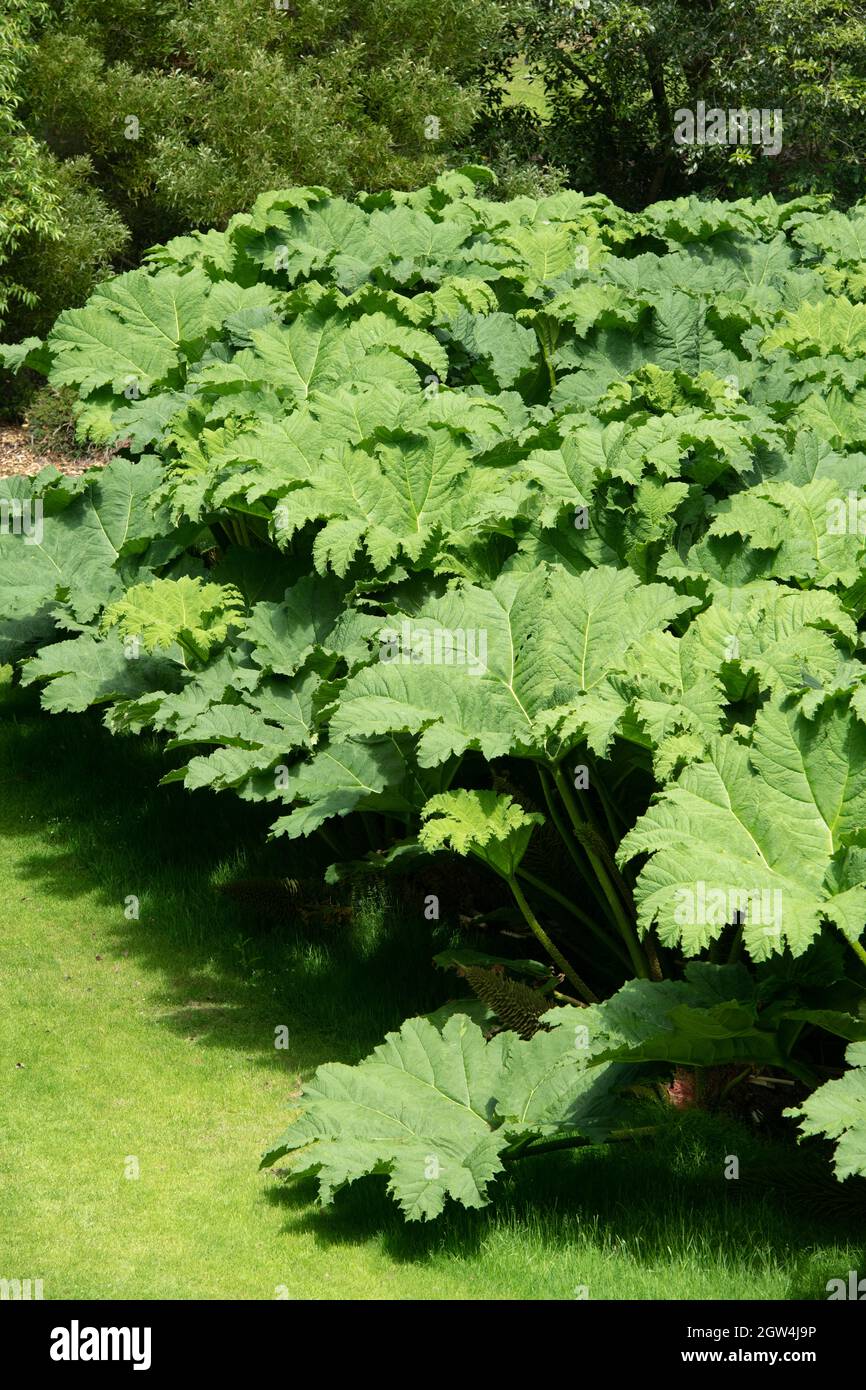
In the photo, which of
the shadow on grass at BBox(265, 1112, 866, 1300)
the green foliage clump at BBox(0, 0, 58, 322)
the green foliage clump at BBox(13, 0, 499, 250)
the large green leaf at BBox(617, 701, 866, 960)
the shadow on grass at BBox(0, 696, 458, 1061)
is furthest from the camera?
the green foliage clump at BBox(13, 0, 499, 250)

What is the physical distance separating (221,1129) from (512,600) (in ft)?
6.27

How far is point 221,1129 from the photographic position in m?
4.95

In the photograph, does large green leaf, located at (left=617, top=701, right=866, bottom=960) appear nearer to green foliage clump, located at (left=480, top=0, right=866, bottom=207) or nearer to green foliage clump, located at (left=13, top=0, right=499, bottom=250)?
green foliage clump, located at (left=13, top=0, right=499, bottom=250)

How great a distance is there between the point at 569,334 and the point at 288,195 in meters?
1.73

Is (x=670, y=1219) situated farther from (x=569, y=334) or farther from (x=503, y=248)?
(x=503, y=248)

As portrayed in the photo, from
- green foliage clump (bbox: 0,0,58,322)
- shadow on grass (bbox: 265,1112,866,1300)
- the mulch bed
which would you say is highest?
green foliage clump (bbox: 0,0,58,322)

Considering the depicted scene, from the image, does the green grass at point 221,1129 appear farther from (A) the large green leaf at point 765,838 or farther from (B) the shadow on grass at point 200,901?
(A) the large green leaf at point 765,838

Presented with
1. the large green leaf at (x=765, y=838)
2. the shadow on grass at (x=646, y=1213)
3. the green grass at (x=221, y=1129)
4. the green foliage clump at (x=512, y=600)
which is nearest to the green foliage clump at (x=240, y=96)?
the green foliage clump at (x=512, y=600)

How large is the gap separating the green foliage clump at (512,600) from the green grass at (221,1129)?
0.22 m

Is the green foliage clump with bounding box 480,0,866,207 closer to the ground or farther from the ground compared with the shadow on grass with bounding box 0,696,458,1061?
farther from the ground

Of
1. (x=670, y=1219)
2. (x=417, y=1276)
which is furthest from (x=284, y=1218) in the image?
(x=670, y=1219)

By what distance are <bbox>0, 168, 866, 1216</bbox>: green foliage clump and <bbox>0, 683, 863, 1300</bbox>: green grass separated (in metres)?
0.22

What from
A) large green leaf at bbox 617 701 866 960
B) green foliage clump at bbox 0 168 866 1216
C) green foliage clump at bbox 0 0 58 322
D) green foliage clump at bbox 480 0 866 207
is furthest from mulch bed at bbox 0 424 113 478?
large green leaf at bbox 617 701 866 960

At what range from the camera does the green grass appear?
4059 millimetres
